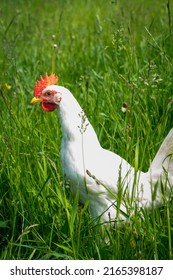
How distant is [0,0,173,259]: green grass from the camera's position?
2.97m

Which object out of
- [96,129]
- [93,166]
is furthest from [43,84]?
[96,129]

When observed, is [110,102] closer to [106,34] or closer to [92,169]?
[92,169]

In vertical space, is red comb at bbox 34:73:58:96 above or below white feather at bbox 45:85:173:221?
above

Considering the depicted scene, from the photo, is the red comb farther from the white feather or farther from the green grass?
the green grass

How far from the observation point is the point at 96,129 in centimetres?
412

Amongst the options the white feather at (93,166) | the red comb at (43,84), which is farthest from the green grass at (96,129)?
the red comb at (43,84)

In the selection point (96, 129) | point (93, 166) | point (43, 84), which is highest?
point (43, 84)

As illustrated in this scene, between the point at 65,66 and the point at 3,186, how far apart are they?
1.78 metres

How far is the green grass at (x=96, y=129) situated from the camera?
297 centimetres

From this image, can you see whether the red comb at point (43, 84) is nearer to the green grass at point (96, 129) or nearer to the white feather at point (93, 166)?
the white feather at point (93, 166)

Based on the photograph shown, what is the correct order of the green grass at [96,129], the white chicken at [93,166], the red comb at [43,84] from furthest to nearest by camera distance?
1. the red comb at [43,84]
2. the white chicken at [93,166]
3. the green grass at [96,129]

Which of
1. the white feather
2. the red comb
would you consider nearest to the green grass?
the white feather

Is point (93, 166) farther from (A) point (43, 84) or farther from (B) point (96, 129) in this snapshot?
(B) point (96, 129)

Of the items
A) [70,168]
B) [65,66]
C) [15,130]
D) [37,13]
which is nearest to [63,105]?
[70,168]
